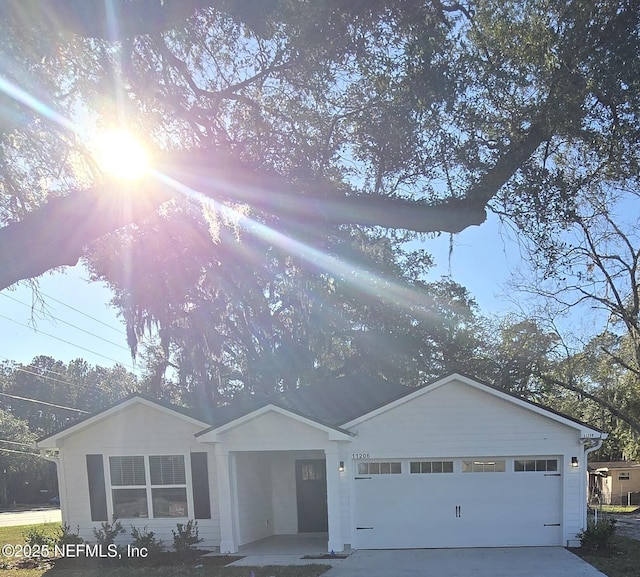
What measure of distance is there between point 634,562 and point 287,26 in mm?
10398

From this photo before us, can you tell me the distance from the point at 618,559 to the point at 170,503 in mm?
8873

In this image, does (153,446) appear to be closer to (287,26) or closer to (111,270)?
(111,270)

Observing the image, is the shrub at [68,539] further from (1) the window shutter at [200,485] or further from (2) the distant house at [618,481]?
(2) the distant house at [618,481]

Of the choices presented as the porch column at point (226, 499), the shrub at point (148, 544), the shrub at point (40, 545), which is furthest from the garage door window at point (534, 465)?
the shrub at point (40, 545)

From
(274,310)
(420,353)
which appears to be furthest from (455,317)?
(274,310)

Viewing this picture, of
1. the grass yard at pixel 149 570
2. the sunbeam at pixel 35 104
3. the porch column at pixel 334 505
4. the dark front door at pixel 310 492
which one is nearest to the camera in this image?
the sunbeam at pixel 35 104

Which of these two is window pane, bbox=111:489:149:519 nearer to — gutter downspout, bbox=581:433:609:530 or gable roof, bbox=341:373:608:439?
gable roof, bbox=341:373:608:439

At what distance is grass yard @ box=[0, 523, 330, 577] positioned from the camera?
865 cm

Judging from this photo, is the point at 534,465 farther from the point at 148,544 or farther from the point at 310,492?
the point at 148,544

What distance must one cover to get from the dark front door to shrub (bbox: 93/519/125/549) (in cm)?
418

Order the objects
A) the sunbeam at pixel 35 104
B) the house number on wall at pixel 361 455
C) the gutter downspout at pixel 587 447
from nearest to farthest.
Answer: the sunbeam at pixel 35 104 < the gutter downspout at pixel 587 447 < the house number on wall at pixel 361 455

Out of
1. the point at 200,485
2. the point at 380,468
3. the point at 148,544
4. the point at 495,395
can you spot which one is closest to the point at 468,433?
the point at 495,395

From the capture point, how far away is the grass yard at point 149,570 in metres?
8.65

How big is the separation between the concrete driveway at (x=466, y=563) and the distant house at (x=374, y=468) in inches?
20.4
